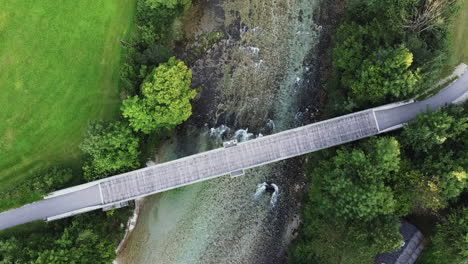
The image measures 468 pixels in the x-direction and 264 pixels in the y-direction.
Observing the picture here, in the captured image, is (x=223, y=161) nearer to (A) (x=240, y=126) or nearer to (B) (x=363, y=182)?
(A) (x=240, y=126)

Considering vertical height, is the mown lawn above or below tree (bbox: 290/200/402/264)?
above

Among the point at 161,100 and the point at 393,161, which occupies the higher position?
the point at 161,100

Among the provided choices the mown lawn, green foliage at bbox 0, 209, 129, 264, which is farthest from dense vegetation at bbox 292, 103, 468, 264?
green foliage at bbox 0, 209, 129, 264

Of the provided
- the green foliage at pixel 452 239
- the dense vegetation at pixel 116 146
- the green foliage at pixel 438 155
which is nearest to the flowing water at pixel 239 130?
the dense vegetation at pixel 116 146

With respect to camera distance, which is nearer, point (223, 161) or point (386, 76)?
point (386, 76)

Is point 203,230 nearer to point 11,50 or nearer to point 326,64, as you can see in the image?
point 326,64

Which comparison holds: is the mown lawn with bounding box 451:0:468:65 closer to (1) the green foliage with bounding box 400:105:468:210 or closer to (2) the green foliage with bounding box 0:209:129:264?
(1) the green foliage with bounding box 400:105:468:210

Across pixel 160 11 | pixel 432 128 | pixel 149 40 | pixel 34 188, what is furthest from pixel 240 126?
pixel 34 188

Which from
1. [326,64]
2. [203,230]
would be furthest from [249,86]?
[203,230]
